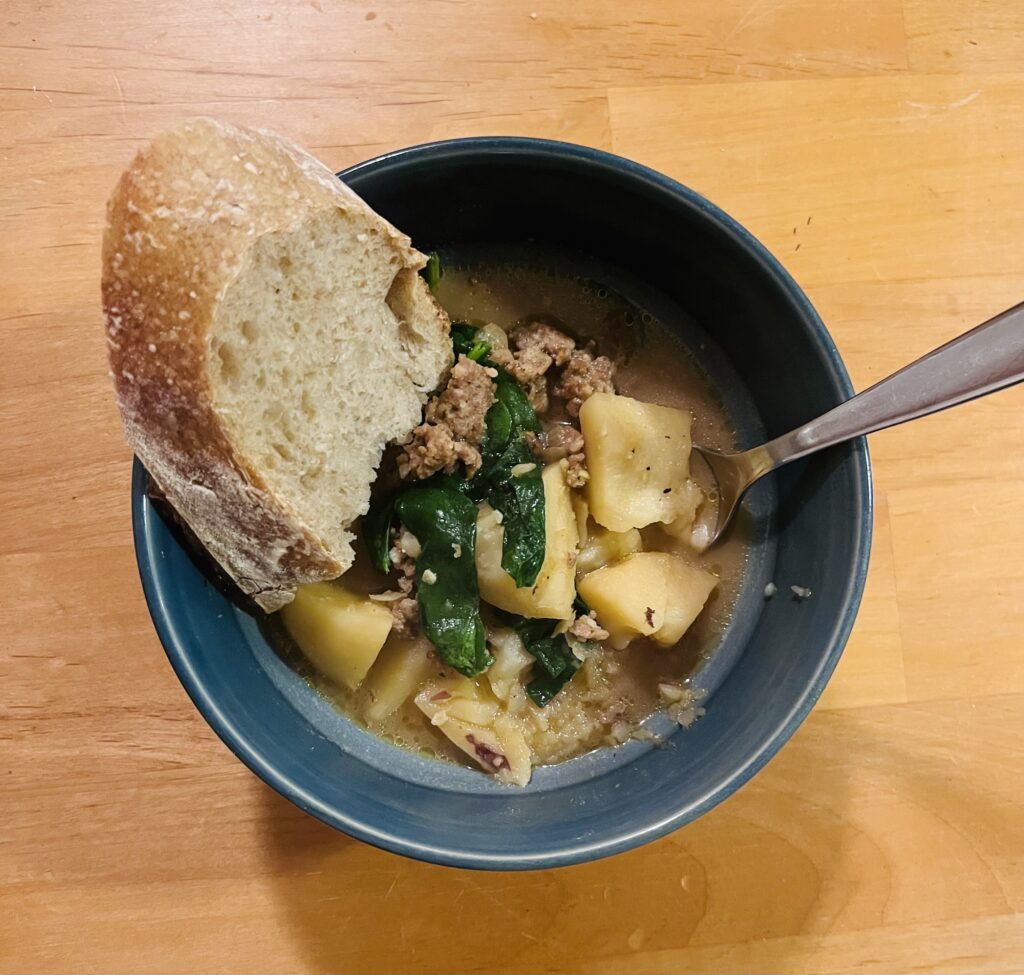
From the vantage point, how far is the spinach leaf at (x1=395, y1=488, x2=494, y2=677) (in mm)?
1568

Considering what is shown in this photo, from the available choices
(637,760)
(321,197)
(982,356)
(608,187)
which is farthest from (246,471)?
(982,356)

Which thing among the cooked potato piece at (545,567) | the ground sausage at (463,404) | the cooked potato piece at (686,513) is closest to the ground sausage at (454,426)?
the ground sausage at (463,404)

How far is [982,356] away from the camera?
4.04ft

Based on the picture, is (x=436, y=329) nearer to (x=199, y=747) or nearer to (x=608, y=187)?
(x=608, y=187)

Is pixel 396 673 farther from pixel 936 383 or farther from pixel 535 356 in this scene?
pixel 936 383

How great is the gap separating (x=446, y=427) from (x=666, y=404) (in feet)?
1.54

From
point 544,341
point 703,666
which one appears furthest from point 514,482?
point 703,666

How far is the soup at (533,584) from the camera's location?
5.23ft

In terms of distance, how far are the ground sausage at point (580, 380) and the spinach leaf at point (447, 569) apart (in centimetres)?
29

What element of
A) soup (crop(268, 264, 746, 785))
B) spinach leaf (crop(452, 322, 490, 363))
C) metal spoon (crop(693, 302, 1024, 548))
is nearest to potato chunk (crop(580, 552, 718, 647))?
soup (crop(268, 264, 746, 785))

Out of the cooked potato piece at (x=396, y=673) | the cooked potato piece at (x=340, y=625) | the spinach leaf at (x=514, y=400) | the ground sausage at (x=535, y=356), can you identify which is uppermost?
the ground sausage at (x=535, y=356)

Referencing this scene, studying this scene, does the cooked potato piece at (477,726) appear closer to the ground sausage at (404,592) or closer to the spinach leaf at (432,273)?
the ground sausage at (404,592)

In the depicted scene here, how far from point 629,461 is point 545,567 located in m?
0.25

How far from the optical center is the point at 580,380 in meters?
1.69
